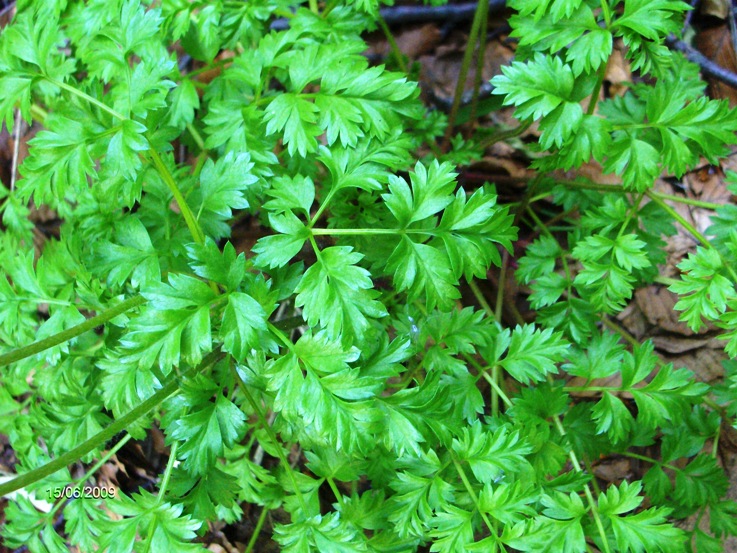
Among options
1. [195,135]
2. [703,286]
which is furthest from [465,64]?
[703,286]

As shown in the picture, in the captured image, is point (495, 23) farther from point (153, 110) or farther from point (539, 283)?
point (153, 110)

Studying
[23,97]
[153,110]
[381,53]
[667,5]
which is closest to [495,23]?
[381,53]

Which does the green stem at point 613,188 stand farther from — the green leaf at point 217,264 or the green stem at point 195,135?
the green stem at point 195,135

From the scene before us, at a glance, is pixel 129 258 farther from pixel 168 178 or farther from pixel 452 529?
pixel 452 529

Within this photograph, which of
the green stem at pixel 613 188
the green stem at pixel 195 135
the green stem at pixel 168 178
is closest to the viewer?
the green stem at pixel 168 178

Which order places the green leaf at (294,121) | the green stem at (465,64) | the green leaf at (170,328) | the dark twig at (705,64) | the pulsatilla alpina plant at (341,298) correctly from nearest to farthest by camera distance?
the green leaf at (170,328) → the pulsatilla alpina plant at (341,298) → the green leaf at (294,121) → the green stem at (465,64) → the dark twig at (705,64)

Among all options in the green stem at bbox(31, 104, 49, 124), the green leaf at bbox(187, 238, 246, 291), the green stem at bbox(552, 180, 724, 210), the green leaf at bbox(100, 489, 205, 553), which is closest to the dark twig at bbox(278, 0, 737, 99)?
the green stem at bbox(552, 180, 724, 210)

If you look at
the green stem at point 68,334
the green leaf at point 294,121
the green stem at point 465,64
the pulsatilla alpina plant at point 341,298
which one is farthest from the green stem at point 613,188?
the green stem at point 68,334

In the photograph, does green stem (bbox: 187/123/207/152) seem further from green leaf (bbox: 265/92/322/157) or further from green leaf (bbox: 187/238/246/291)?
green leaf (bbox: 187/238/246/291)
